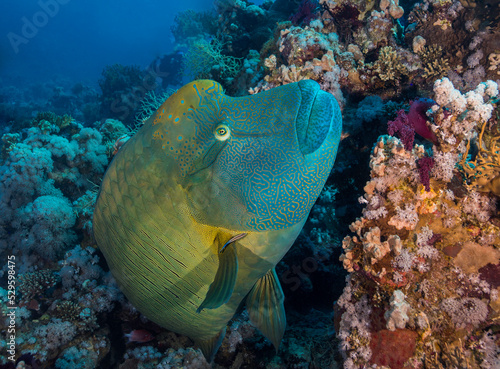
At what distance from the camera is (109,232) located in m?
2.51

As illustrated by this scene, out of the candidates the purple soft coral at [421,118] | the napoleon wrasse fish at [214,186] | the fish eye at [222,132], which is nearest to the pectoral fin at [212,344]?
the napoleon wrasse fish at [214,186]

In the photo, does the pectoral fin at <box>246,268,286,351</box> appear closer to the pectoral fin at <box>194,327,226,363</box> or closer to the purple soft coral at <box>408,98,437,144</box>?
the pectoral fin at <box>194,327,226,363</box>

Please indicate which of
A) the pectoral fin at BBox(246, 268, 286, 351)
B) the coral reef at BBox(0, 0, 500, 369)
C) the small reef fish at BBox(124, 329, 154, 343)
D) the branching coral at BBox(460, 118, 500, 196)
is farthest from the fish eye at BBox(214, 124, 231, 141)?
the small reef fish at BBox(124, 329, 154, 343)

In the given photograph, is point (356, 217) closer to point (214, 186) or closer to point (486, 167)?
point (486, 167)

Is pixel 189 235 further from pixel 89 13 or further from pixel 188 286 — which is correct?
pixel 89 13

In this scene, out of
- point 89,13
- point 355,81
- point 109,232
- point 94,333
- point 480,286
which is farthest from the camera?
point 89,13

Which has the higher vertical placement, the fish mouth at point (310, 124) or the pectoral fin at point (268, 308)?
the fish mouth at point (310, 124)

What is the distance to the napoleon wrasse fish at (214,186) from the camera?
1.93 meters

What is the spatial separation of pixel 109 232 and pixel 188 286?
34.0 inches

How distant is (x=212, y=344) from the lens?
3143 millimetres

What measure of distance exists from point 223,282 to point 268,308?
1035 mm

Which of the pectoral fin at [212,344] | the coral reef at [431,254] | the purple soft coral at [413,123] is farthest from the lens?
the pectoral fin at [212,344]

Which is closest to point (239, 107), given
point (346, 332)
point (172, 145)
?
point (172, 145)

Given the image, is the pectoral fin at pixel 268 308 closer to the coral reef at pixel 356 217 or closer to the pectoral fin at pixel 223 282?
the coral reef at pixel 356 217
